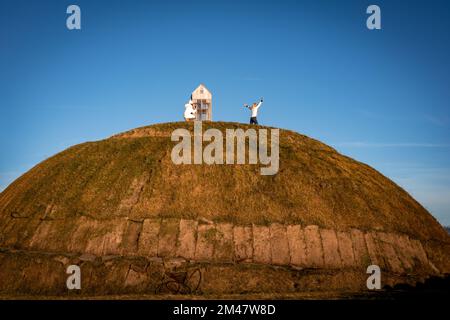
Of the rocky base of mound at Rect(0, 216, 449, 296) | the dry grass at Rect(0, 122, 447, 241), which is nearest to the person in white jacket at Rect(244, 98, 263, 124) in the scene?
the dry grass at Rect(0, 122, 447, 241)

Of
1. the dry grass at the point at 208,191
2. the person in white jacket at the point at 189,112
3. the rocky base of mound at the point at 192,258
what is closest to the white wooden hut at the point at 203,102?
the person in white jacket at the point at 189,112

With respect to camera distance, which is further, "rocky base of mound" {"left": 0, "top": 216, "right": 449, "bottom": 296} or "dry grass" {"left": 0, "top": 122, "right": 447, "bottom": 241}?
"dry grass" {"left": 0, "top": 122, "right": 447, "bottom": 241}

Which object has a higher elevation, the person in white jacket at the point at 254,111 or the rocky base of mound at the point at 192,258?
the person in white jacket at the point at 254,111

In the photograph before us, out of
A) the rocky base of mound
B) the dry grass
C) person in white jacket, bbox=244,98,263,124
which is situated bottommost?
the rocky base of mound

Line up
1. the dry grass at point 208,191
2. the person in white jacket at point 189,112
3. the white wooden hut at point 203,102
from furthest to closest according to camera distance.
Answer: the white wooden hut at point 203,102, the person in white jacket at point 189,112, the dry grass at point 208,191

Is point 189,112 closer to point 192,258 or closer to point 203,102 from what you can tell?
point 203,102

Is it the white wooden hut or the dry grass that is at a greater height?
the white wooden hut

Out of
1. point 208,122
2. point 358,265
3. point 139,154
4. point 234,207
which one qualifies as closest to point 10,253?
point 139,154

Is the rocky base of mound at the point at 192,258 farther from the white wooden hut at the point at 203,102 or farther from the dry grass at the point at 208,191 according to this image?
the white wooden hut at the point at 203,102

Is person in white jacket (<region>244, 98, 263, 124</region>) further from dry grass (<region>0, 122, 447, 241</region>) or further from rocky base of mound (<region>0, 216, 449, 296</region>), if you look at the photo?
rocky base of mound (<region>0, 216, 449, 296</region>)

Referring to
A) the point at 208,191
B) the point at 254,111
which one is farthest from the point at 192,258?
the point at 254,111

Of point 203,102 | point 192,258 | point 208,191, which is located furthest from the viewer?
point 203,102

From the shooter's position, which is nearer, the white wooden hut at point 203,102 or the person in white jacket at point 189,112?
the person in white jacket at point 189,112

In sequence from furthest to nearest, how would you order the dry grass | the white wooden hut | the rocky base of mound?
the white wooden hut
the dry grass
the rocky base of mound
